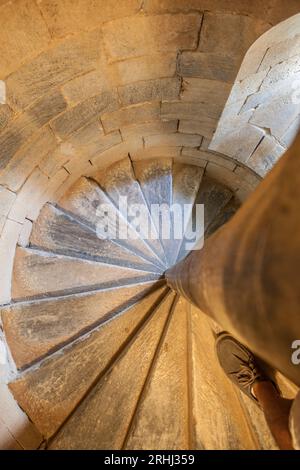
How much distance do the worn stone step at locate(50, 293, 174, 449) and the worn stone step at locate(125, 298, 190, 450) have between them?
0.06 metres

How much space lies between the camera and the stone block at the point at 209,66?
1.88 metres

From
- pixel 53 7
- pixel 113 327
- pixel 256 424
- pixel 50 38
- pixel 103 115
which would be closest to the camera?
pixel 53 7

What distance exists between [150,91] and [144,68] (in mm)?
257

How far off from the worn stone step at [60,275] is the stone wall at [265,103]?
145cm

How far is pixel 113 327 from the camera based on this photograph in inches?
119

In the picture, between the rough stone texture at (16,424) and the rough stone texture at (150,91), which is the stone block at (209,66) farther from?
the rough stone texture at (16,424)

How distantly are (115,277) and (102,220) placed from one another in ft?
1.96

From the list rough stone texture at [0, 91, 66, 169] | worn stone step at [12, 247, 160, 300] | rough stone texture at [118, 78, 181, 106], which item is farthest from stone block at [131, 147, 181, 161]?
rough stone texture at [0, 91, 66, 169]

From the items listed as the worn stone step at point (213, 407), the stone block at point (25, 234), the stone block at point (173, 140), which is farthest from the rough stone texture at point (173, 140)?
the worn stone step at point (213, 407)

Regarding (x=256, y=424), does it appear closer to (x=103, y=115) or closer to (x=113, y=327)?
(x=113, y=327)

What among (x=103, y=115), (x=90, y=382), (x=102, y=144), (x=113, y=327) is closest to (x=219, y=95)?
(x=103, y=115)

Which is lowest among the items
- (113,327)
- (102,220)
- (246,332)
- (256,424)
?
(256,424)

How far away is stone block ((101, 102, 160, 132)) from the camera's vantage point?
7.95 ft

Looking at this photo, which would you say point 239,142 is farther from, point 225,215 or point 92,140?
point 92,140
